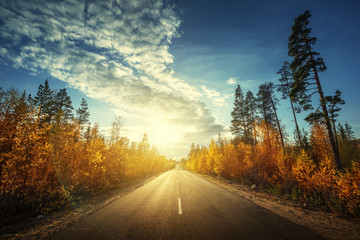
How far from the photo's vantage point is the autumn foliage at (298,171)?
23.6ft

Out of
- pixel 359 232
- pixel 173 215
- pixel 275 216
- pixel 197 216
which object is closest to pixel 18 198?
pixel 173 215

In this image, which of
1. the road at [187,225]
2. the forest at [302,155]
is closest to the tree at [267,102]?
the forest at [302,155]

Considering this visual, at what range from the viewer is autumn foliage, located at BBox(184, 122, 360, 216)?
23.6 feet

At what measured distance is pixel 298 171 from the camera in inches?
404

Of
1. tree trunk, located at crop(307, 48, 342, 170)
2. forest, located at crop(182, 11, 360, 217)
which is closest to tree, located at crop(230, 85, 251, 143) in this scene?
forest, located at crop(182, 11, 360, 217)

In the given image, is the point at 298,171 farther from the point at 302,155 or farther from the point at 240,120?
the point at 240,120

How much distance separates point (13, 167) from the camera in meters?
6.89

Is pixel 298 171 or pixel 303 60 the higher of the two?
pixel 303 60

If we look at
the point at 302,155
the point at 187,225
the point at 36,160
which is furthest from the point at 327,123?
the point at 36,160

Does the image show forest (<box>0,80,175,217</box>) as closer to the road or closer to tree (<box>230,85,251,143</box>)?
the road

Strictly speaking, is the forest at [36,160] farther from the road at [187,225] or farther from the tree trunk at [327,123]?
the tree trunk at [327,123]

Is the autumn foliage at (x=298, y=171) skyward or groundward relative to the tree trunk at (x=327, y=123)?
groundward

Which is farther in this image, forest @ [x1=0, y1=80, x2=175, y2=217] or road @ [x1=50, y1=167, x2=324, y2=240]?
forest @ [x1=0, y1=80, x2=175, y2=217]

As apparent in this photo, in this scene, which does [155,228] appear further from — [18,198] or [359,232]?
[18,198]
